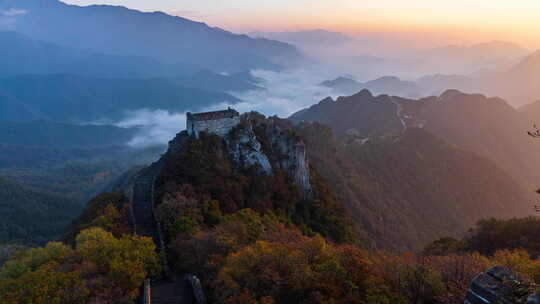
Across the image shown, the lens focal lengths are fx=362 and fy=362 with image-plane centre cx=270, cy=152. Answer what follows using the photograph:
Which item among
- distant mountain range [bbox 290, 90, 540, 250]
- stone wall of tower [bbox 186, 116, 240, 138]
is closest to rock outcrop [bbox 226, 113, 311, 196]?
stone wall of tower [bbox 186, 116, 240, 138]

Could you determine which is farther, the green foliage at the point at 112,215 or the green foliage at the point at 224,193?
the green foliage at the point at 224,193

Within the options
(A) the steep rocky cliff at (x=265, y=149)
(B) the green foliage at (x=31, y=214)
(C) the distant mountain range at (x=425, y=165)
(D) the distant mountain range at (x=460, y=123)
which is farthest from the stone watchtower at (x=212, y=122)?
(D) the distant mountain range at (x=460, y=123)

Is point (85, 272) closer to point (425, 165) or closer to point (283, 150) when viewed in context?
point (283, 150)

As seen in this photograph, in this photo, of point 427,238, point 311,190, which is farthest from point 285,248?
point 427,238

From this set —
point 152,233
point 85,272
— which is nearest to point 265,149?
point 152,233

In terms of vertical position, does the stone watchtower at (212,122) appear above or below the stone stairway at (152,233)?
above

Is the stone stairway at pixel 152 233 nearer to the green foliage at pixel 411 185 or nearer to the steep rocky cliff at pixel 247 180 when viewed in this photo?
the steep rocky cliff at pixel 247 180

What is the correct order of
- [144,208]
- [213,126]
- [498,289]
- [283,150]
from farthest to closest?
[283,150] < [213,126] < [144,208] < [498,289]
